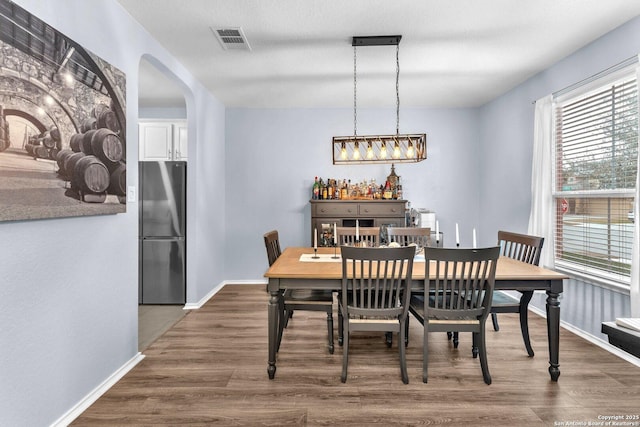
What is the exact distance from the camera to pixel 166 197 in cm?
419

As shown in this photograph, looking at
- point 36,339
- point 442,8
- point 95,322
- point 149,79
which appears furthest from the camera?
point 149,79

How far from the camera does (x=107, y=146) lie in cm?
231

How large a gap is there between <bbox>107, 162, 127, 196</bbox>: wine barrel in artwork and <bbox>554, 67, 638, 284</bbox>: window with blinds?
3.86m

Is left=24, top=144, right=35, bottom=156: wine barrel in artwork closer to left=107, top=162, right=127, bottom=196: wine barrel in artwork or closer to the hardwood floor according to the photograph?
left=107, top=162, right=127, bottom=196: wine barrel in artwork

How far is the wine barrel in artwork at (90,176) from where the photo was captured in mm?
2031

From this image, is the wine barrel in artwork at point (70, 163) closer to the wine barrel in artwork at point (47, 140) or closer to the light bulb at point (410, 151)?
the wine barrel in artwork at point (47, 140)

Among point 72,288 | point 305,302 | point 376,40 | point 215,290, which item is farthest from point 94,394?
point 376,40

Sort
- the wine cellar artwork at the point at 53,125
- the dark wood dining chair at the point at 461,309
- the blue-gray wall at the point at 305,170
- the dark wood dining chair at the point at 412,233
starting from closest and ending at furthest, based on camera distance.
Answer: the wine cellar artwork at the point at 53,125, the dark wood dining chair at the point at 461,309, the dark wood dining chair at the point at 412,233, the blue-gray wall at the point at 305,170

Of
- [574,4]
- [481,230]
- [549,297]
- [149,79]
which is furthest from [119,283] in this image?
[481,230]

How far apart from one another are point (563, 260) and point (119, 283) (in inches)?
160

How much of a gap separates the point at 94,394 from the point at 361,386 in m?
1.70

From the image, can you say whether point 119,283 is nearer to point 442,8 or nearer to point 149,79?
point 149,79

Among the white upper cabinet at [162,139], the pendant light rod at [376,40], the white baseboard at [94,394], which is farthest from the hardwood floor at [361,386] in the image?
the white upper cabinet at [162,139]

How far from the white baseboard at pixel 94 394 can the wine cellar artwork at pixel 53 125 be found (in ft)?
3.70
